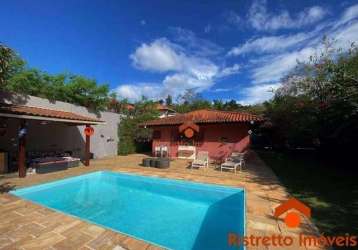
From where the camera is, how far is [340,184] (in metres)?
9.37

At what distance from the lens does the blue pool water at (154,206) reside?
558 centimetres

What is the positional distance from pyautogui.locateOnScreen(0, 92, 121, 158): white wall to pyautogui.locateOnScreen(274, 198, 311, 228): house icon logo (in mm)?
14324

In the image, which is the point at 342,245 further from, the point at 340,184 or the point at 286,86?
the point at 286,86

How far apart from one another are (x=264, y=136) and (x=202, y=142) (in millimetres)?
15931

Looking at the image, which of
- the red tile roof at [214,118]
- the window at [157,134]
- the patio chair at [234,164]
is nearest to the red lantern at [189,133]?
the red tile roof at [214,118]

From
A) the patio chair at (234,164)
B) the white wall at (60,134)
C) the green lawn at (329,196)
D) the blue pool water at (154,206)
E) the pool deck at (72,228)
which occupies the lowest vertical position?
the blue pool water at (154,206)

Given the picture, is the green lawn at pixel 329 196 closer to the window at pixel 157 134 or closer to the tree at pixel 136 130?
the window at pixel 157 134

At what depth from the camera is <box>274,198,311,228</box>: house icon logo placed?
Result: 18.5ft

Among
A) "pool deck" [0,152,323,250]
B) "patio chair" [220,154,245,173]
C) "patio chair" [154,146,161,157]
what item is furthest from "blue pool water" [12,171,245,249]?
"patio chair" [154,146,161,157]

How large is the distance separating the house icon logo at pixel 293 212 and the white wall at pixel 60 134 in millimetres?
14324

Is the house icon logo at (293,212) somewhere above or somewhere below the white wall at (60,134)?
below

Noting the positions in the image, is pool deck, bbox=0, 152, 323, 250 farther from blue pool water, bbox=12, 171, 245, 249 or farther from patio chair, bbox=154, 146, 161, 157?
patio chair, bbox=154, 146, 161, 157

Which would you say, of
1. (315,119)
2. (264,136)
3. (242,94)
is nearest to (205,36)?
(315,119)

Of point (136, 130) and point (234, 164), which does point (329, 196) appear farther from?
point (136, 130)
